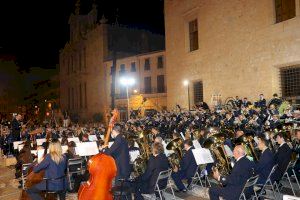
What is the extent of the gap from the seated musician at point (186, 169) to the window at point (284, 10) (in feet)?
35.8

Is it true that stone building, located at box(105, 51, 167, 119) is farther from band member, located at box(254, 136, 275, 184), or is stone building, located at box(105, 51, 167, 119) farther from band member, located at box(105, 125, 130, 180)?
band member, located at box(254, 136, 275, 184)

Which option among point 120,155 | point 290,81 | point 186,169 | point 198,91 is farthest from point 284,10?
point 120,155

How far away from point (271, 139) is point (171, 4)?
1922 centimetres

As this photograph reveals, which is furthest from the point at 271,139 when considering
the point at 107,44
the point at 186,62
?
the point at 107,44

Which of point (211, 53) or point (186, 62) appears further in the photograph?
point (186, 62)

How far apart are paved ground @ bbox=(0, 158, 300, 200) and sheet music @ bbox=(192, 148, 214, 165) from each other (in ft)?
3.26

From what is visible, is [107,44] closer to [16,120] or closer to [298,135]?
[16,120]

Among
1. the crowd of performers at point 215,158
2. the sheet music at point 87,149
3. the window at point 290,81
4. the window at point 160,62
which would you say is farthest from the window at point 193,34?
the window at point 160,62

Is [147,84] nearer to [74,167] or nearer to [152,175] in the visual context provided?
[74,167]

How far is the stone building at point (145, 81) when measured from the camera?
41.4 m

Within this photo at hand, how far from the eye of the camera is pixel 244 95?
19484mm

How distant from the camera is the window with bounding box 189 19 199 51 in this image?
2453 centimetres

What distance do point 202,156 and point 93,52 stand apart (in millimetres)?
45466

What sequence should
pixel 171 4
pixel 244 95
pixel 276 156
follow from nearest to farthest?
pixel 276 156, pixel 244 95, pixel 171 4
